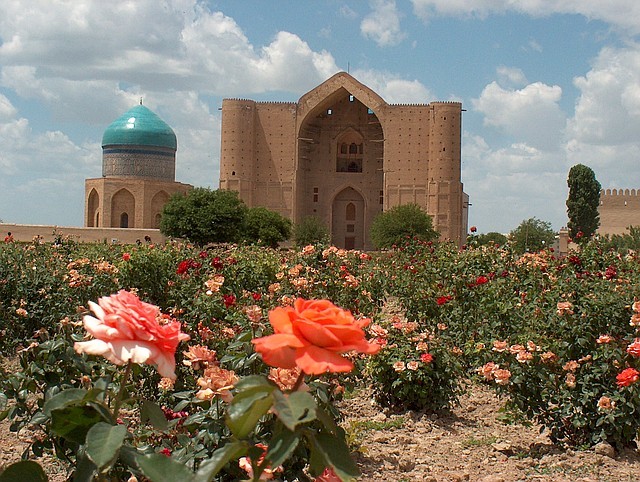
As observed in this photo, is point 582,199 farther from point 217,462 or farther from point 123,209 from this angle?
point 217,462

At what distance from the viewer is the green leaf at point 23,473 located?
1.19m

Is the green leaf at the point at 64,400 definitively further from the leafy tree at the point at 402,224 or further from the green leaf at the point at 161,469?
the leafy tree at the point at 402,224

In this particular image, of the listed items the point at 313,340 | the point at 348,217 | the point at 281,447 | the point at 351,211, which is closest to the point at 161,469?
the point at 281,447

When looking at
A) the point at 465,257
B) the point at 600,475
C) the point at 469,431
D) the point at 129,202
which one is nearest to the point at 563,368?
the point at 600,475

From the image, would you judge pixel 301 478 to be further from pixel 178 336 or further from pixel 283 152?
pixel 283 152

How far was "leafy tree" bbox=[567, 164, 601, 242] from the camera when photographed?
32.3m

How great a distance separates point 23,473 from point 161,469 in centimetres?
29

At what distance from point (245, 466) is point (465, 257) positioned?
20.2 feet

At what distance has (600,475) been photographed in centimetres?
352

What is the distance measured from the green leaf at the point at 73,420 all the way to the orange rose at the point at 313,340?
0.52 meters

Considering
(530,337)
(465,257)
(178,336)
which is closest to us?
(178,336)

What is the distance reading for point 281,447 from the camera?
98cm

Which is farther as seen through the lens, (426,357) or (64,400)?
(426,357)

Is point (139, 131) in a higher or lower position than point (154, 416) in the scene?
higher
